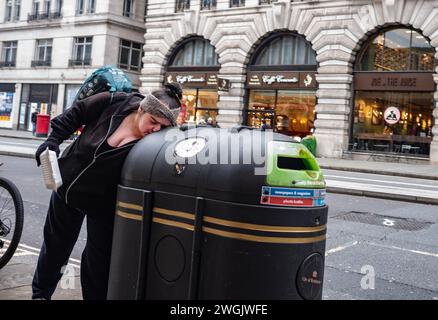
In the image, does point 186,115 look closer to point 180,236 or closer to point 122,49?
point 122,49

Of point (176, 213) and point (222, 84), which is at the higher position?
point (222, 84)

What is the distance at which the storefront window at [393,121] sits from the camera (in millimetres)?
24797

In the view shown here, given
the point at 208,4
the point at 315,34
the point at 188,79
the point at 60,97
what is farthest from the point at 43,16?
the point at 315,34

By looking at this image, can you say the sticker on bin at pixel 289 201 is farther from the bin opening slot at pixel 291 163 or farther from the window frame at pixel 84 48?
the window frame at pixel 84 48

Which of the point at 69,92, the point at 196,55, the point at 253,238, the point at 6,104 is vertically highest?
the point at 196,55

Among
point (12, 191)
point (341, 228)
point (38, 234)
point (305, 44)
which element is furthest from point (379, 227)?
point (305, 44)

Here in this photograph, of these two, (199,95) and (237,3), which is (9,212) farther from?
(199,95)

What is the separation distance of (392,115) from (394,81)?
63.4 inches

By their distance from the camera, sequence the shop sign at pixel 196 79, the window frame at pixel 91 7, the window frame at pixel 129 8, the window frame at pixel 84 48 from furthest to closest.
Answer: the window frame at pixel 129 8 < the window frame at pixel 91 7 < the window frame at pixel 84 48 < the shop sign at pixel 196 79

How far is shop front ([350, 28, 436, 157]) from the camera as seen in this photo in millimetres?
24781

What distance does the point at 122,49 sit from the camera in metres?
38.8

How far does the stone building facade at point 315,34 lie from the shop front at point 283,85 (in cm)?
52

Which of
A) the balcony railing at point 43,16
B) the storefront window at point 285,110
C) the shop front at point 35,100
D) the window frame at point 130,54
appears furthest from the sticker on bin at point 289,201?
the balcony railing at point 43,16

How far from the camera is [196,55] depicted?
110 feet
